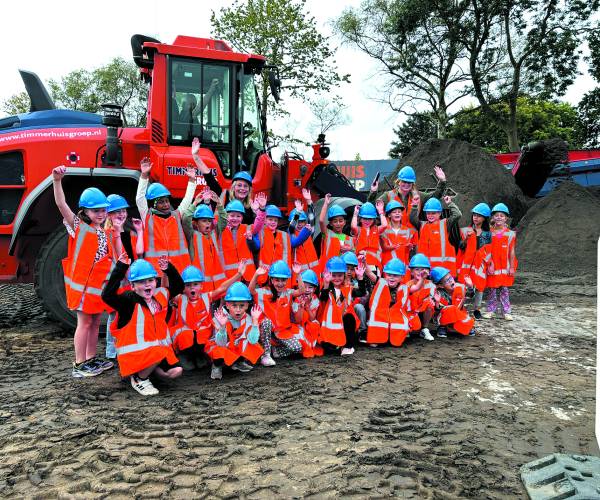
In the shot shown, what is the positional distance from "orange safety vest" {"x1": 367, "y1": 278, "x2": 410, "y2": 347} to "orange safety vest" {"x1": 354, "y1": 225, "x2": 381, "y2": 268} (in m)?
0.63

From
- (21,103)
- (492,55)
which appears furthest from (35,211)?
(21,103)

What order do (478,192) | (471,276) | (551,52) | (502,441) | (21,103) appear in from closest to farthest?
(502,441) < (471,276) < (478,192) < (551,52) < (21,103)

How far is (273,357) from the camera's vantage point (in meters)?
5.16

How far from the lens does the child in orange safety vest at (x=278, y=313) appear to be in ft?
16.4

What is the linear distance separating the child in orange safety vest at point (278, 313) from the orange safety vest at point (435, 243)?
1960mm

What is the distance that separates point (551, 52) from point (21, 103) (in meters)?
35.7

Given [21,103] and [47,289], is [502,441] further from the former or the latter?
[21,103]

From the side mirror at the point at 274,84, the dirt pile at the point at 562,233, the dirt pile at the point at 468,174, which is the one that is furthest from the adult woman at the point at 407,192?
the dirt pile at the point at 468,174

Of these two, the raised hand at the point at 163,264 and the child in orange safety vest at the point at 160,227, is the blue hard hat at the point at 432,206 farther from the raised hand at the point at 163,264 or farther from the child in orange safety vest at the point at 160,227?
the raised hand at the point at 163,264

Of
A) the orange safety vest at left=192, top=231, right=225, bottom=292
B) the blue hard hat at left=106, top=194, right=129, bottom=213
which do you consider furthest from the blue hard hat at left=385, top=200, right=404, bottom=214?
the blue hard hat at left=106, top=194, right=129, bottom=213

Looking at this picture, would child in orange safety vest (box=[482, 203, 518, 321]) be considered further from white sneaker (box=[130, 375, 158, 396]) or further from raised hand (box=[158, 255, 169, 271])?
white sneaker (box=[130, 375, 158, 396])

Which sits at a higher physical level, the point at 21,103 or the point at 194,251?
the point at 21,103

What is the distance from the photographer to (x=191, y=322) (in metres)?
4.68

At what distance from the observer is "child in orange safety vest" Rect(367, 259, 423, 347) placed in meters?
5.52
